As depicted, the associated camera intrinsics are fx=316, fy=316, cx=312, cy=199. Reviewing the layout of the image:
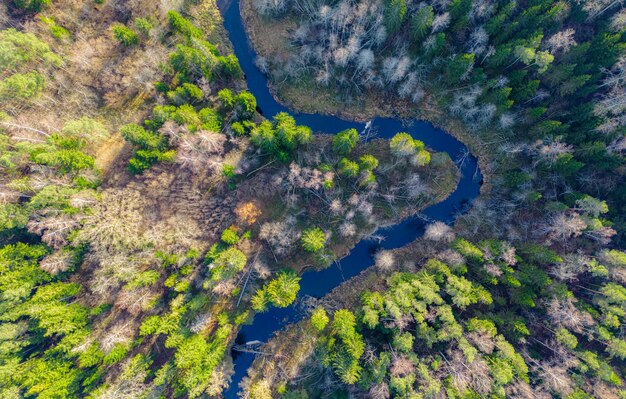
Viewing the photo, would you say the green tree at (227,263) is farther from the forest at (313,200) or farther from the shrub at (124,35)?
A: the shrub at (124,35)

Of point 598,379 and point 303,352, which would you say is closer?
point 598,379

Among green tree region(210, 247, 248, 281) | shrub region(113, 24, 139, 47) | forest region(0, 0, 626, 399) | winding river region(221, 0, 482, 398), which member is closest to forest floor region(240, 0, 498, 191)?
forest region(0, 0, 626, 399)

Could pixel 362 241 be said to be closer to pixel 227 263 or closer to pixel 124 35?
pixel 227 263

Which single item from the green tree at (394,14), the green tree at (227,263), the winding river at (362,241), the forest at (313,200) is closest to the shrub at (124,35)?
the forest at (313,200)

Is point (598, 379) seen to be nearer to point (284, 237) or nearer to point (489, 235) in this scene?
point (489, 235)

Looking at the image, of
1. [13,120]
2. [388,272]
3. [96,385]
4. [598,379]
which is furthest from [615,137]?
[13,120]

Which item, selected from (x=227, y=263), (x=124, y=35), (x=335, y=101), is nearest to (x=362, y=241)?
(x=227, y=263)

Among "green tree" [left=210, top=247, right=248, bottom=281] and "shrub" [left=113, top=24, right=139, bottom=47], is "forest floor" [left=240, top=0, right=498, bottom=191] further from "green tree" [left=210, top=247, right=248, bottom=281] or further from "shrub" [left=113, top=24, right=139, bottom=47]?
"green tree" [left=210, top=247, right=248, bottom=281]
